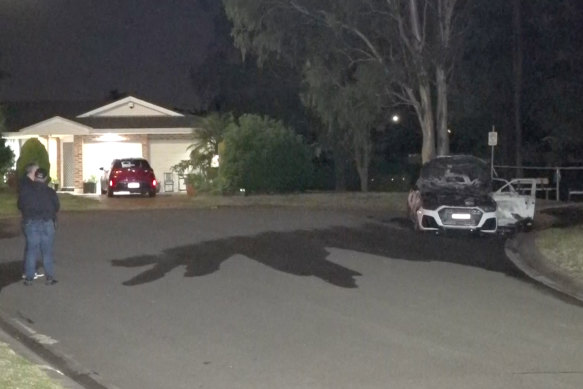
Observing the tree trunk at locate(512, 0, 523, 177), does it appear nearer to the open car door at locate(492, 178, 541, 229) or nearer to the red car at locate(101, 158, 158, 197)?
the open car door at locate(492, 178, 541, 229)

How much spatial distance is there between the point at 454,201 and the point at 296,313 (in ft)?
32.4

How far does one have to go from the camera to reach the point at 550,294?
15.9 metres

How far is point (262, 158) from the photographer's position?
3722 cm

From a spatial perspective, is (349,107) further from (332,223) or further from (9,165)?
(9,165)

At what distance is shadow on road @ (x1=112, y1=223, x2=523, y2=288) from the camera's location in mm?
17922

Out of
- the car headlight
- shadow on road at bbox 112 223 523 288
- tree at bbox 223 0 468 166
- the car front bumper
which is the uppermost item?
tree at bbox 223 0 468 166

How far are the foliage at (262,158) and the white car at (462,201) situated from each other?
11.6 metres

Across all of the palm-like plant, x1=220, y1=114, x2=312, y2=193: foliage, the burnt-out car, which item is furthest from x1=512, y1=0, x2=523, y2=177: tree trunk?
the burnt-out car

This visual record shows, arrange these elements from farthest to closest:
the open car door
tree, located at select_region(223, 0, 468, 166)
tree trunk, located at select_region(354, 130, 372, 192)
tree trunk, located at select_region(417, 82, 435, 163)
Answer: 1. tree trunk, located at select_region(354, 130, 372, 192)
2. tree trunk, located at select_region(417, 82, 435, 163)
3. tree, located at select_region(223, 0, 468, 166)
4. the open car door

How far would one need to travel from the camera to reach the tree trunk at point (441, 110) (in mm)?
35000

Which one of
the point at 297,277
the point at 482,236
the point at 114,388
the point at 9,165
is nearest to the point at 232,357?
the point at 114,388

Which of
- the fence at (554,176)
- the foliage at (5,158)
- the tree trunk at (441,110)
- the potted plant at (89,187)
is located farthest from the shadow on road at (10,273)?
the potted plant at (89,187)

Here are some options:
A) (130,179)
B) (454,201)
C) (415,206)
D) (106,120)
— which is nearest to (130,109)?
(106,120)

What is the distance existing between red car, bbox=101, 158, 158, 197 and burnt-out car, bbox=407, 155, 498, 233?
1537cm
